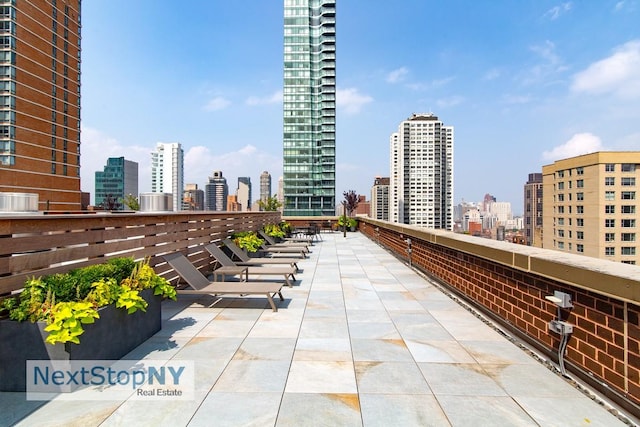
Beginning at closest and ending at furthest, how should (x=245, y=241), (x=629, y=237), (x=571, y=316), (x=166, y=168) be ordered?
(x=571, y=316) → (x=245, y=241) → (x=629, y=237) → (x=166, y=168)

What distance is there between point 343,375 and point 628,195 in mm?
87926

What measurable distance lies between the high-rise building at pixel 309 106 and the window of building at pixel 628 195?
205 ft

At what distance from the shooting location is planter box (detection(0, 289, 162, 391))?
319 cm

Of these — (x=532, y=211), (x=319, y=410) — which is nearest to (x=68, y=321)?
(x=319, y=410)

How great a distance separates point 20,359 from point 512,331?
226 inches

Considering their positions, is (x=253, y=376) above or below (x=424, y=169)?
below

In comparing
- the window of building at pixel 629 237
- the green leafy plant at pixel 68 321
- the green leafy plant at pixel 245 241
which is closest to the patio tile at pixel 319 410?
the green leafy plant at pixel 68 321

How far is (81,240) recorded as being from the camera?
15.3ft

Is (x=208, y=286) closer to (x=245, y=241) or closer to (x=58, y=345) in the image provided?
(x=58, y=345)

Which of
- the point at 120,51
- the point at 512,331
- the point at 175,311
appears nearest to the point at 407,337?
the point at 512,331

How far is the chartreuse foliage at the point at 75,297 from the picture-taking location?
320 centimetres

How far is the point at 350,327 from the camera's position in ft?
17.4

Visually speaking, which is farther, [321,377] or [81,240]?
[81,240]

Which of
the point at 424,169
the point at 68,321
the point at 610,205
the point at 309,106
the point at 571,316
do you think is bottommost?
the point at 571,316
